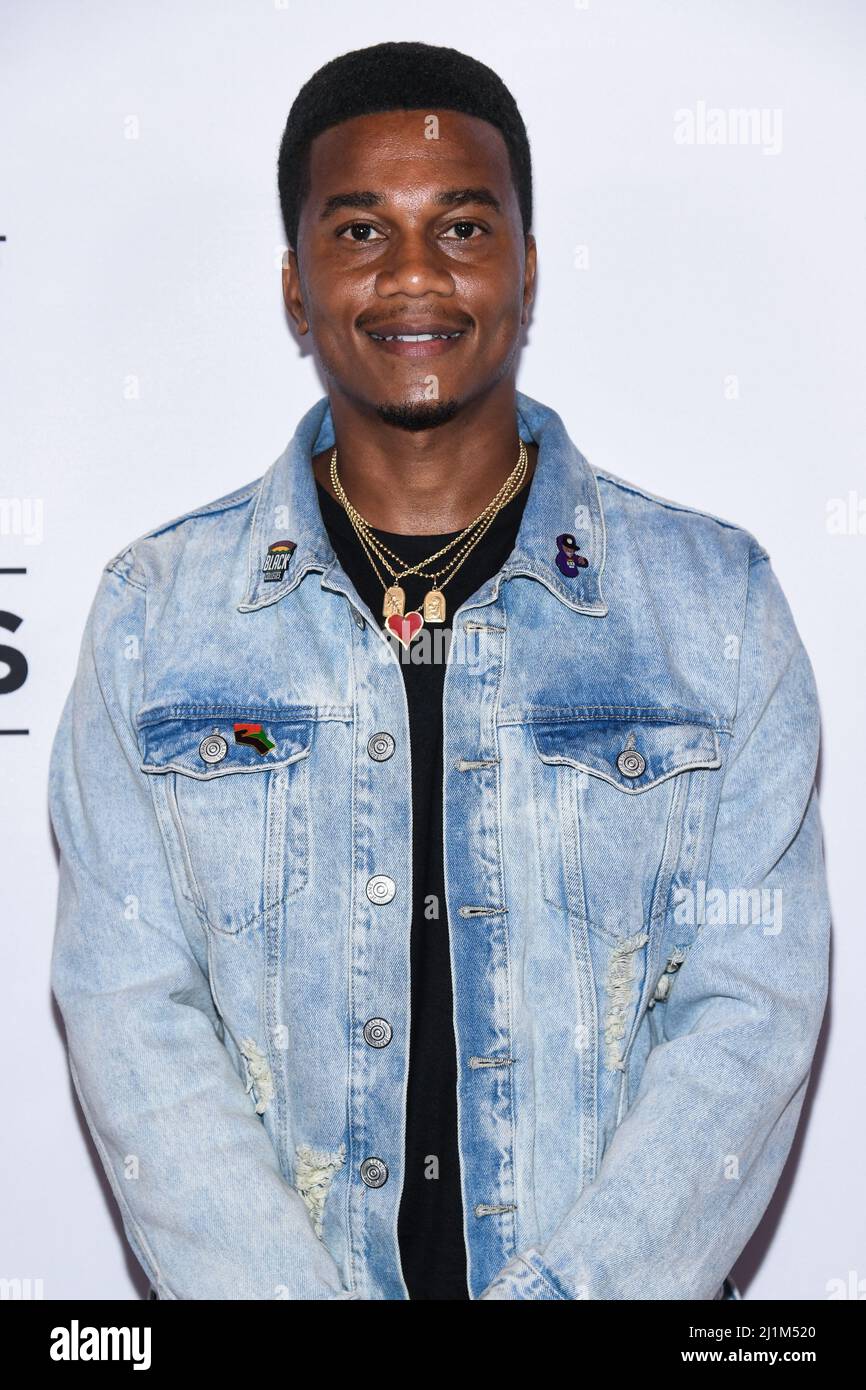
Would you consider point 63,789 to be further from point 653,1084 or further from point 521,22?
point 521,22

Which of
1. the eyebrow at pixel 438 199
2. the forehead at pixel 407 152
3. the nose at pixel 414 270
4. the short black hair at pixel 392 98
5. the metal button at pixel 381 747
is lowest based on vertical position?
the metal button at pixel 381 747

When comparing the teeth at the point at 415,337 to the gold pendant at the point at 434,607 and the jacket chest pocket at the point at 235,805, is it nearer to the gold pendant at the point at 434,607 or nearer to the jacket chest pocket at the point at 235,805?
the gold pendant at the point at 434,607

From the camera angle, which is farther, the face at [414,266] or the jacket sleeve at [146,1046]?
the face at [414,266]

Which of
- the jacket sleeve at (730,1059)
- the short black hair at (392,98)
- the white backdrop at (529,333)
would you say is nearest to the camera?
the jacket sleeve at (730,1059)

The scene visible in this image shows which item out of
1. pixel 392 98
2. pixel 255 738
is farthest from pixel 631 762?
pixel 392 98

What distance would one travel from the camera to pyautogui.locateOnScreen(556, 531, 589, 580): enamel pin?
6.78ft

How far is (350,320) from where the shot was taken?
2057mm

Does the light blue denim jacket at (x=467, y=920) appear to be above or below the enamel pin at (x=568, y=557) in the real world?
below

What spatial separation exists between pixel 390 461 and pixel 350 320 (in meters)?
0.21

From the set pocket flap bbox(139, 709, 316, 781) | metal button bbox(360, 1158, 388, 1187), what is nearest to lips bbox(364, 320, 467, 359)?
pocket flap bbox(139, 709, 316, 781)

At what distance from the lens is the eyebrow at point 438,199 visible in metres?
2.04

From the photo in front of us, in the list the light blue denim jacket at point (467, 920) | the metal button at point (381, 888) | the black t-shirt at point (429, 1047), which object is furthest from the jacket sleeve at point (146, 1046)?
the metal button at point (381, 888)

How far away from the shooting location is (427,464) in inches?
83.7
